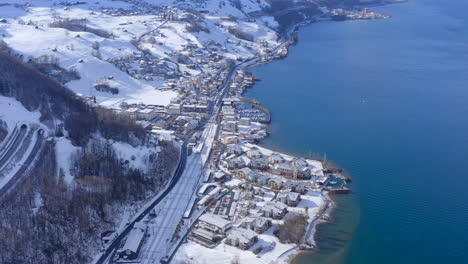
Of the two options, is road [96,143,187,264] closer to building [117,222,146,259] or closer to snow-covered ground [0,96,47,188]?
building [117,222,146,259]

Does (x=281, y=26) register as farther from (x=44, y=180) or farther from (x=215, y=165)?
(x=44, y=180)

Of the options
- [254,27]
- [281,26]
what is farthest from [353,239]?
[281,26]

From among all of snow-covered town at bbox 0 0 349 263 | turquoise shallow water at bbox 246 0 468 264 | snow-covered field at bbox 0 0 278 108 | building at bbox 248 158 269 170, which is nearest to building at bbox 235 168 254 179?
snow-covered town at bbox 0 0 349 263

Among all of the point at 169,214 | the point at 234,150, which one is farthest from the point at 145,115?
the point at 169,214

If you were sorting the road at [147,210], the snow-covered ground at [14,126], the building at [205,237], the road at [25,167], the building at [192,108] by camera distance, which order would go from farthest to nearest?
the building at [192,108] < the snow-covered ground at [14,126] < the road at [25,167] < the building at [205,237] < the road at [147,210]

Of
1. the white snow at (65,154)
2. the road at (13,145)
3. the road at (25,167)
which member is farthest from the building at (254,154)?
the road at (13,145)

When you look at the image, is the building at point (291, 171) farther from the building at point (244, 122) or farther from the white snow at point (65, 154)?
the white snow at point (65, 154)
